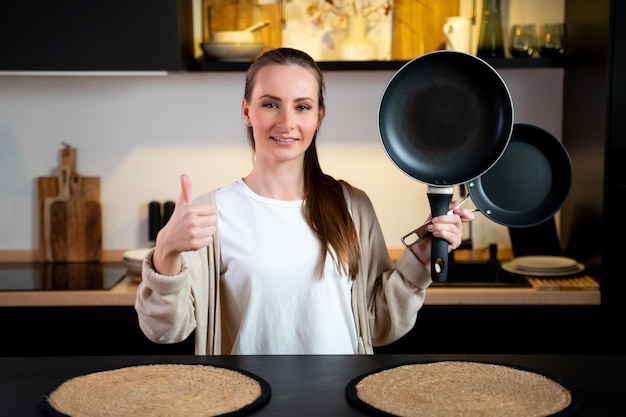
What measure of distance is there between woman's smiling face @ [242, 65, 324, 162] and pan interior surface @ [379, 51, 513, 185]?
0.81 feet

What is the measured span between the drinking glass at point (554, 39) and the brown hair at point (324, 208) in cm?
127

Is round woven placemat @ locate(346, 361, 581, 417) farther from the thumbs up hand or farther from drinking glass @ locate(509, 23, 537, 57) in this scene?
drinking glass @ locate(509, 23, 537, 57)

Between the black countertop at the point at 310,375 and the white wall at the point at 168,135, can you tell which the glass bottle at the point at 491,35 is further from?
the black countertop at the point at 310,375

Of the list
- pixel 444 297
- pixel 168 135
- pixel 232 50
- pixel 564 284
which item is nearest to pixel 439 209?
pixel 444 297

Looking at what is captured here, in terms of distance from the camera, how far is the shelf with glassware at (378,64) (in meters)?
2.89

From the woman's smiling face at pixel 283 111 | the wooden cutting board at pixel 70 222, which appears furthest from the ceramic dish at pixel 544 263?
the wooden cutting board at pixel 70 222

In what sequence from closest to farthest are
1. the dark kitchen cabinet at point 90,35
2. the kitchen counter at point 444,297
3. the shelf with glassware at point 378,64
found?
1. the kitchen counter at point 444,297
2. the dark kitchen cabinet at point 90,35
3. the shelf with glassware at point 378,64

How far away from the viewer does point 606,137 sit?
271 centimetres

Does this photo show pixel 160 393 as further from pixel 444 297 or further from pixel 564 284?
pixel 564 284

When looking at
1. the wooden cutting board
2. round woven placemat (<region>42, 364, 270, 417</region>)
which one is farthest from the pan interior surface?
the wooden cutting board

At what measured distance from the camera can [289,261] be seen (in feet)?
6.09

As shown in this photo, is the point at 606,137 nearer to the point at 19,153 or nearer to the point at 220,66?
the point at 220,66

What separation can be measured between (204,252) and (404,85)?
545 millimetres

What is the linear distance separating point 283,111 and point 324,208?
229 millimetres
